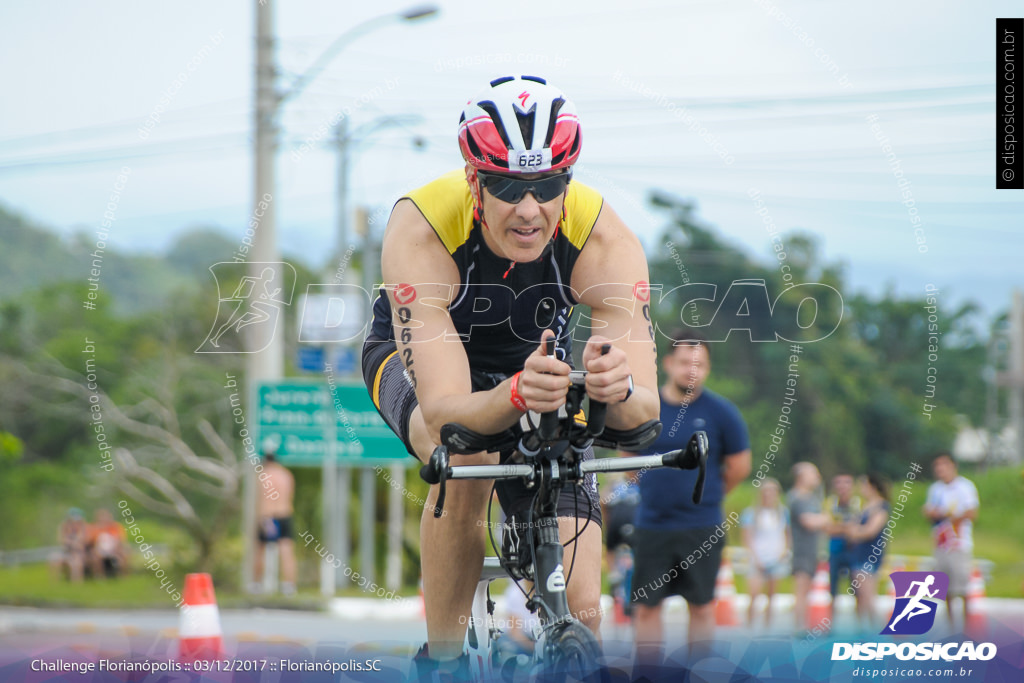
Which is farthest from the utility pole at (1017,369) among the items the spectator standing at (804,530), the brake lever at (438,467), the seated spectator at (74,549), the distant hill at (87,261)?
the brake lever at (438,467)

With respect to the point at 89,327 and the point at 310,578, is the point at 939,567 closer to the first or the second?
the point at 310,578

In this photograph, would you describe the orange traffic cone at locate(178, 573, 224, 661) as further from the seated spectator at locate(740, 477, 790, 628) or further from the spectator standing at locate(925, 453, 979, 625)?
the spectator standing at locate(925, 453, 979, 625)

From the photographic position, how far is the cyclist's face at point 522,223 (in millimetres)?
3438

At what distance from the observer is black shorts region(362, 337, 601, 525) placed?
362 cm

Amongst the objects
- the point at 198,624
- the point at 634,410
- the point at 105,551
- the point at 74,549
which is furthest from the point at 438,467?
the point at 74,549

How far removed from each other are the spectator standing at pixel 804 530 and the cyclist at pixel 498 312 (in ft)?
25.0

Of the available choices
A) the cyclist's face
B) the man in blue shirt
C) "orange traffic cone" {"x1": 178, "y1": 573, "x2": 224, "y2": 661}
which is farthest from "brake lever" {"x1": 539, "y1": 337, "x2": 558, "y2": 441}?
the man in blue shirt

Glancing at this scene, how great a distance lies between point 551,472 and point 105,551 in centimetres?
2476

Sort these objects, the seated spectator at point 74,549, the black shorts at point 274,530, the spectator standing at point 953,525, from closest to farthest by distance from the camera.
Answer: the spectator standing at point 953,525
the black shorts at point 274,530
the seated spectator at point 74,549

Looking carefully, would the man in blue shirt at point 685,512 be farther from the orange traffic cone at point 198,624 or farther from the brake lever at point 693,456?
the brake lever at point 693,456

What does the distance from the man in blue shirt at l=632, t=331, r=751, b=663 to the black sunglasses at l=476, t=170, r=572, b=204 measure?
361cm

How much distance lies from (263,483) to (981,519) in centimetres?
1879

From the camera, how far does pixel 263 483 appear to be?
13.1 m

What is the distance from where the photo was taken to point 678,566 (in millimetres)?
6938
